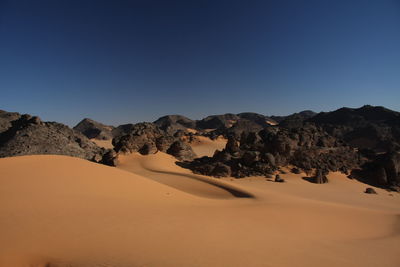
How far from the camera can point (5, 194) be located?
4.29 meters

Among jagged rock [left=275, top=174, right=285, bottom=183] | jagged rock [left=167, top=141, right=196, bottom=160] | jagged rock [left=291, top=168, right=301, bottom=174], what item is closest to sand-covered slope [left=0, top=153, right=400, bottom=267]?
jagged rock [left=275, top=174, right=285, bottom=183]

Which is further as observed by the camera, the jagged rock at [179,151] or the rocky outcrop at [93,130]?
the rocky outcrop at [93,130]

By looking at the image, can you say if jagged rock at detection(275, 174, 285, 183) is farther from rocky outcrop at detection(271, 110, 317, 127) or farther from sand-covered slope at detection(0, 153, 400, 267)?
rocky outcrop at detection(271, 110, 317, 127)

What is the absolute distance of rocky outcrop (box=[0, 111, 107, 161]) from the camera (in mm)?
14117

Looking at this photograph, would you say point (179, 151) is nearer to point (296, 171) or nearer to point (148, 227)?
point (296, 171)

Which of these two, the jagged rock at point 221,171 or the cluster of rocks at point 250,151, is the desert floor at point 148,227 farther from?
the cluster of rocks at point 250,151

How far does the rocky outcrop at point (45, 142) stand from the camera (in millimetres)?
14117

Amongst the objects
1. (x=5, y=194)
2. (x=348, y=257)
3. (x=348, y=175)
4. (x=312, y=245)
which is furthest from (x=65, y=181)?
(x=348, y=175)

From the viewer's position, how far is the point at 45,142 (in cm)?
1477

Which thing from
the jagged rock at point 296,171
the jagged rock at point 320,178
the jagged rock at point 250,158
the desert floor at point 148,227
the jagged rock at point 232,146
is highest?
the jagged rock at point 232,146

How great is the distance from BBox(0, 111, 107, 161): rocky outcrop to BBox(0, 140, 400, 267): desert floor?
9451 mm

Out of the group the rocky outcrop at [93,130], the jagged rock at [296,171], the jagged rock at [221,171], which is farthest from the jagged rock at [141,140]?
the rocky outcrop at [93,130]

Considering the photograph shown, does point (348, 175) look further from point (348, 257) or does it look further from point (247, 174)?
point (348, 257)

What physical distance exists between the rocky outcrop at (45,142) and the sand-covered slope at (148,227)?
9.31 metres
